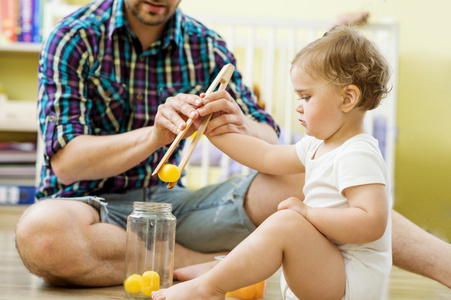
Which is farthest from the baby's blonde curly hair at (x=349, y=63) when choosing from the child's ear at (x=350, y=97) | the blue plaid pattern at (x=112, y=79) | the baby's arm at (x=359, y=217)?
the blue plaid pattern at (x=112, y=79)

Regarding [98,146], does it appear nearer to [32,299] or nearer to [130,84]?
[130,84]

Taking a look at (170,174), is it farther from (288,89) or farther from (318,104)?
(288,89)

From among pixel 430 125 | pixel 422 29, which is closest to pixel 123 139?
pixel 430 125

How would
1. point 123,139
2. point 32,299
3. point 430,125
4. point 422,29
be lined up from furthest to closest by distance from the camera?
point 422,29, point 430,125, point 123,139, point 32,299

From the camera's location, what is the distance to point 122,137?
119 cm

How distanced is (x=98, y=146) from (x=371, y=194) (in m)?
0.61

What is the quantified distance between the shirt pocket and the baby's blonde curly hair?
1.84 feet

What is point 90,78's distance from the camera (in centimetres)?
131

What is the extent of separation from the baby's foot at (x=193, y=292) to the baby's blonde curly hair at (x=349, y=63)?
381 mm

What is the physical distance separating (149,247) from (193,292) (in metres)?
0.21

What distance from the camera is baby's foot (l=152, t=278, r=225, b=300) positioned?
887 mm

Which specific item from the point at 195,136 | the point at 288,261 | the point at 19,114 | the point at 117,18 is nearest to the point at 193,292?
the point at 288,261

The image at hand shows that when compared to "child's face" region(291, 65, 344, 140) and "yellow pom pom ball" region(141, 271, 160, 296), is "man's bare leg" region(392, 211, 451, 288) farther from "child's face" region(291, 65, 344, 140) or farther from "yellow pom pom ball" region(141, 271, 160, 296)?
"yellow pom pom ball" region(141, 271, 160, 296)

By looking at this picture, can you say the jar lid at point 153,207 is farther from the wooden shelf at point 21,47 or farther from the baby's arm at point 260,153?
the wooden shelf at point 21,47
